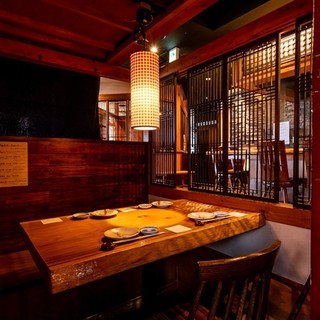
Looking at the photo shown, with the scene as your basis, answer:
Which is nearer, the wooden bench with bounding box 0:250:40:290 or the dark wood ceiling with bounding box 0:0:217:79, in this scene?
the wooden bench with bounding box 0:250:40:290

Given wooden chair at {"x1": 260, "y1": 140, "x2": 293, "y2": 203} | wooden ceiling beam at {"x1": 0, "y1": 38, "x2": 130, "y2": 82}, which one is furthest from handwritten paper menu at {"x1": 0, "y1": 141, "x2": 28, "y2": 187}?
wooden chair at {"x1": 260, "y1": 140, "x2": 293, "y2": 203}

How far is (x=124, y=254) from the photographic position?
158 centimetres

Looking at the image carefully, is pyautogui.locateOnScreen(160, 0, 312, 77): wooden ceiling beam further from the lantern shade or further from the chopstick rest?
the chopstick rest

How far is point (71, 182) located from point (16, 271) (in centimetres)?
152

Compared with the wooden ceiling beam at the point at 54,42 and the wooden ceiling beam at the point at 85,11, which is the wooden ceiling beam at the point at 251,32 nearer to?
the wooden ceiling beam at the point at 85,11

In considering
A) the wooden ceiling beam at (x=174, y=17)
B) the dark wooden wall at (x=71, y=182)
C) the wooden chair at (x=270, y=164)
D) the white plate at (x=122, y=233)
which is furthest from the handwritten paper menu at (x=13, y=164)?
the wooden chair at (x=270, y=164)

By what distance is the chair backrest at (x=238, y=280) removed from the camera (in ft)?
3.91

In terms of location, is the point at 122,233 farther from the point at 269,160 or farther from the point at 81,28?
the point at 81,28

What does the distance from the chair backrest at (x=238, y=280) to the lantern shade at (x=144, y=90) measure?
1530 millimetres

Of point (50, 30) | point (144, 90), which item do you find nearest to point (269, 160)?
point (144, 90)

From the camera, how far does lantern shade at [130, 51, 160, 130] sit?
2.38 metres

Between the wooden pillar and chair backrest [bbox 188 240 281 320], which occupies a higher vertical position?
the wooden pillar

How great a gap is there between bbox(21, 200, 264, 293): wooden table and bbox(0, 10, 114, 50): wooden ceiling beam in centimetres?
246

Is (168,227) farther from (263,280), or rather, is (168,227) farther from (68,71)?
(68,71)
